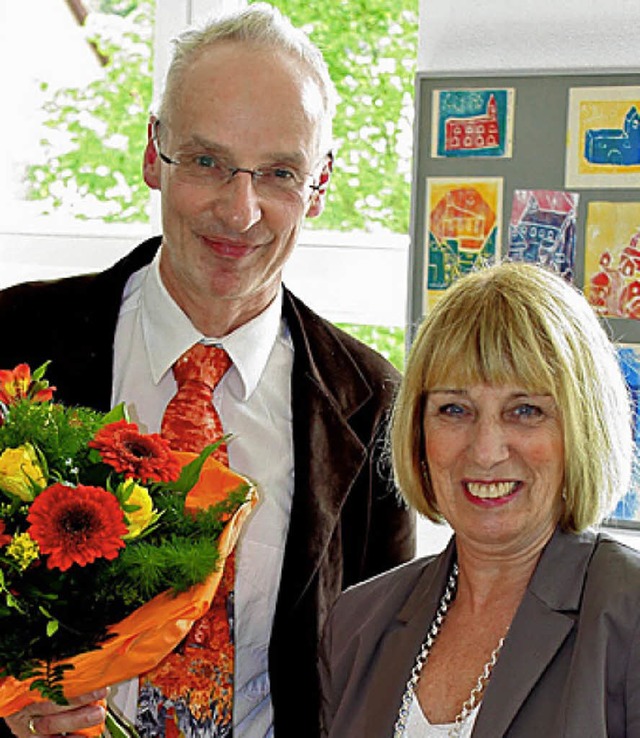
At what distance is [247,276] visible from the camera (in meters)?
2.03

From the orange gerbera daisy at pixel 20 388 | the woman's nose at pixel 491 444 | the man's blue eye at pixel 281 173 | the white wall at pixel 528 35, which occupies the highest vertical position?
the white wall at pixel 528 35

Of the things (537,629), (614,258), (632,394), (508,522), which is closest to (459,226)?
(614,258)

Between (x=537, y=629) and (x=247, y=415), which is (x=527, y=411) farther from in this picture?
(x=247, y=415)

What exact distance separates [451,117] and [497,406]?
55.5 inches

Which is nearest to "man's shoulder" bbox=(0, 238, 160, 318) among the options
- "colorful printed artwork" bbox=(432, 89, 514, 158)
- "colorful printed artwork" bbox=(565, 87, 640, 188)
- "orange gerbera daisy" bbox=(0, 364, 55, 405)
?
"orange gerbera daisy" bbox=(0, 364, 55, 405)

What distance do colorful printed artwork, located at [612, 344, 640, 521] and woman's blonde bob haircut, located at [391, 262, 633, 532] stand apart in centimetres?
106

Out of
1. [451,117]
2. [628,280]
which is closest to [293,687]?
[628,280]

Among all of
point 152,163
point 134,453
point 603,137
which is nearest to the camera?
point 134,453

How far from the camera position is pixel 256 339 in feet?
7.00

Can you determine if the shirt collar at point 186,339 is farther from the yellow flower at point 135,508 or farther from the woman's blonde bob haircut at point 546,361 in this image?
the yellow flower at point 135,508

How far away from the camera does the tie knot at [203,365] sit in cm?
209

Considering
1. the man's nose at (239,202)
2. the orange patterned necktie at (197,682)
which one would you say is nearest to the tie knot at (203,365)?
the orange patterned necktie at (197,682)

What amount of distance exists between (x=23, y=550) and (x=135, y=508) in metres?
0.14

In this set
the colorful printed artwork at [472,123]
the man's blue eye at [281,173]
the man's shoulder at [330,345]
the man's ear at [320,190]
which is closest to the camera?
the man's blue eye at [281,173]
